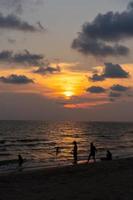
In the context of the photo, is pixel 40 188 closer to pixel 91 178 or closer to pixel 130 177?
pixel 91 178

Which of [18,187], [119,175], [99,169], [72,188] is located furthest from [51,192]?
[99,169]

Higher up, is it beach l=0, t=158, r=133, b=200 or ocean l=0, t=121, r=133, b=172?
beach l=0, t=158, r=133, b=200

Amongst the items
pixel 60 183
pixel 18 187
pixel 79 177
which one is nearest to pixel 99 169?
pixel 79 177

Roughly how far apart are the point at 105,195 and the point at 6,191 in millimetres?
5128

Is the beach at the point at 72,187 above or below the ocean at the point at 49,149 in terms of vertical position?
above

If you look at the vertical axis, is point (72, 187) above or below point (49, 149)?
above

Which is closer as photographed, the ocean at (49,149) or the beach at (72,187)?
the beach at (72,187)

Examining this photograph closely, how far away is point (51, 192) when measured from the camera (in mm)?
20281

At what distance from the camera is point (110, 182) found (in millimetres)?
22969

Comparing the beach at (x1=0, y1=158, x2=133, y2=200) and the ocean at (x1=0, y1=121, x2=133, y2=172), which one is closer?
the beach at (x1=0, y1=158, x2=133, y2=200)

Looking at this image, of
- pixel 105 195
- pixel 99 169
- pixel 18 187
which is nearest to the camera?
pixel 105 195

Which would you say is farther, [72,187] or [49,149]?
[49,149]

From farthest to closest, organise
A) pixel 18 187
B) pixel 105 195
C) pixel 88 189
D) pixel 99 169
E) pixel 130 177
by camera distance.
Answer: pixel 99 169 → pixel 130 177 → pixel 18 187 → pixel 88 189 → pixel 105 195

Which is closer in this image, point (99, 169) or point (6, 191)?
point (6, 191)
